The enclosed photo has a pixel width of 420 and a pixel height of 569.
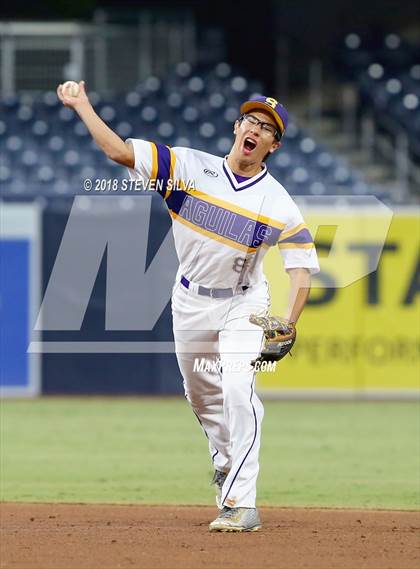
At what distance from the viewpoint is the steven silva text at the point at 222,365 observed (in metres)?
6.15

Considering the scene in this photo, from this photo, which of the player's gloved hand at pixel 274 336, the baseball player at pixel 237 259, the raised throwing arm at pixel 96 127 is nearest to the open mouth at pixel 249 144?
the baseball player at pixel 237 259

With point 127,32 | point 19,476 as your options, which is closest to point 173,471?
point 19,476

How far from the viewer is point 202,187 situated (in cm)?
619

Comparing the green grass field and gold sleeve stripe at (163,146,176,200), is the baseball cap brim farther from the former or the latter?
the green grass field

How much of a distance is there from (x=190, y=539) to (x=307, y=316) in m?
6.97

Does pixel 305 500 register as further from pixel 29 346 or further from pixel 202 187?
pixel 29 346

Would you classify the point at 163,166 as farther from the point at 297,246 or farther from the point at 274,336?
the point at 274,336

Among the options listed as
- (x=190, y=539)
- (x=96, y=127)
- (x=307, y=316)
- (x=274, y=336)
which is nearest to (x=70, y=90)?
(x=96, y=127)

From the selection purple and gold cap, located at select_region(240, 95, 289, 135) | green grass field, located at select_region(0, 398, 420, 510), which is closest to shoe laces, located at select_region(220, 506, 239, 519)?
green grass field, located at select_region(0, 398, 420, 510)

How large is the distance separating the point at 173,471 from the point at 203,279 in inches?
114

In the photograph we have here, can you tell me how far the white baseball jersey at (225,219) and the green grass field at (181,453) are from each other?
198 cm

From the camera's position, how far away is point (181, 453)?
9.62 m

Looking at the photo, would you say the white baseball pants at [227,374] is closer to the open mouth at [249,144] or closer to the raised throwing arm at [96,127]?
the open mouth at [249,144]

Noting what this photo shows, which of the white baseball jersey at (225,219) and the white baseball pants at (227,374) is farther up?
the white baseball jersey at (225,219)
